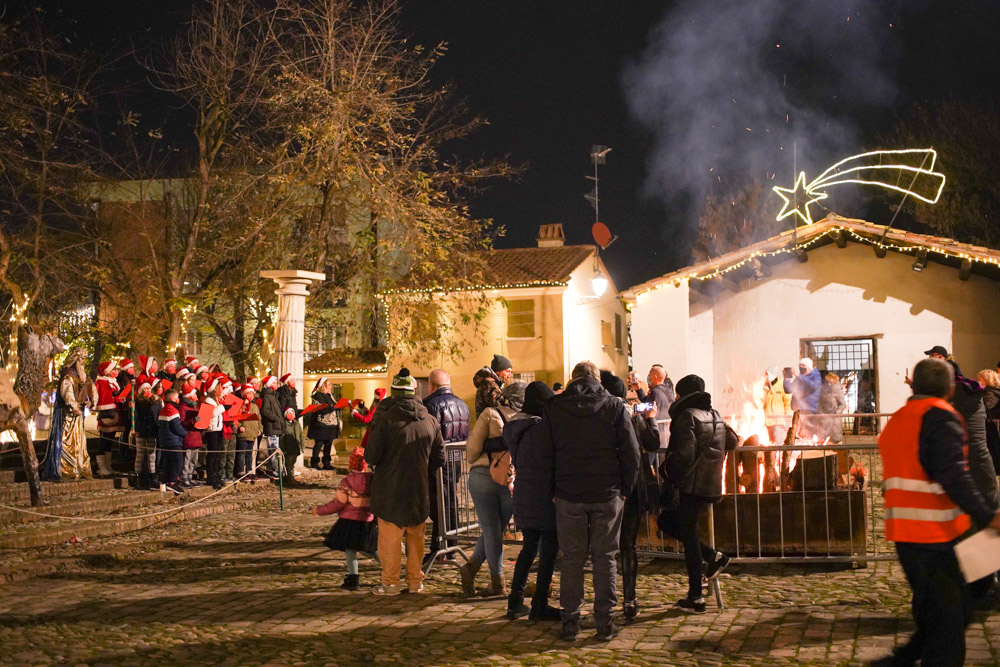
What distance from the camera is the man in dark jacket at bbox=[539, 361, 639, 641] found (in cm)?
677

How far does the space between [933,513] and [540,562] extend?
304 cm

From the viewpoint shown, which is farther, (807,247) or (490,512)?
(807,247)

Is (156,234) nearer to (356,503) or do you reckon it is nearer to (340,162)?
(340,162)

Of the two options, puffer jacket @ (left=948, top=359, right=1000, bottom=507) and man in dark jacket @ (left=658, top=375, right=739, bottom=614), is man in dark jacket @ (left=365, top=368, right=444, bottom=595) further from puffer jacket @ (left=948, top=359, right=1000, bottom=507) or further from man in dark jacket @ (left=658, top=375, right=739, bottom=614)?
puffer jacket @ (left=948, top=359, right=1000, bottom=507)

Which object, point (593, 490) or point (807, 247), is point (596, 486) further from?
point (807, 247)

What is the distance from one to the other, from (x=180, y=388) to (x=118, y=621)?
9.22m

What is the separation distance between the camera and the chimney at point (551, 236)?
46094 millimetres

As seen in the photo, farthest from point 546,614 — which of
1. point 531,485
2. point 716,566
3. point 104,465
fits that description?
point 104,465

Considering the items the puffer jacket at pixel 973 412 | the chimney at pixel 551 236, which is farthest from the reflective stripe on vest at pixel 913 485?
the chimney at pixel 551 236

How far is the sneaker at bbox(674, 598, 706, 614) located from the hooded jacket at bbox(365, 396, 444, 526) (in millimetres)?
2114

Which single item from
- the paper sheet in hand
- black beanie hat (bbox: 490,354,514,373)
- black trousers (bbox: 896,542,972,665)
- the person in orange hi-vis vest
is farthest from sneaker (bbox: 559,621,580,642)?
black beanie hat (bbox: 490,354,514,373)

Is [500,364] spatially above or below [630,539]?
above

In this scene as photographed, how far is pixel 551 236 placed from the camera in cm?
4631

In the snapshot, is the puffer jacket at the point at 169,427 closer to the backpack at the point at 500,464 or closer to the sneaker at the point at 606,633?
the backpack at the point at 500,464
